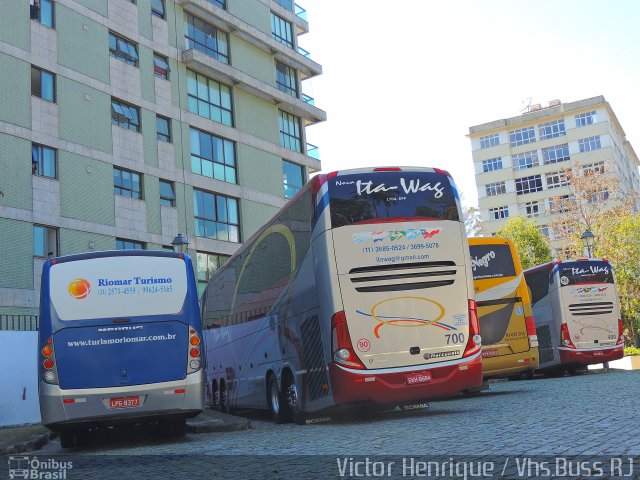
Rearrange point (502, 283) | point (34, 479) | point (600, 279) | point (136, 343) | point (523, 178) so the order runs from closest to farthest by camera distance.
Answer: point (34, 479)
point (136, 343)
point (502, 283)
point (600, 279)
point (523, 178)

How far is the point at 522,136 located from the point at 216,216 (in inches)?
2314

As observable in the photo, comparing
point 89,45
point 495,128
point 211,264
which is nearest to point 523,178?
point 495,128

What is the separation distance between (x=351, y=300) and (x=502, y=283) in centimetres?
908

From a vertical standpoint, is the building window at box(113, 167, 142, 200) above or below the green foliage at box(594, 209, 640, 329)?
above

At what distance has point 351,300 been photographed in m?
12.5

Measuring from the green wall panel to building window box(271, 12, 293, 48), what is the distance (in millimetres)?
15429

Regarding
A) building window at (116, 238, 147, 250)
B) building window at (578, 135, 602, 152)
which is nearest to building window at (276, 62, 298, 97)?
building window at (116, 238, 147, 250)

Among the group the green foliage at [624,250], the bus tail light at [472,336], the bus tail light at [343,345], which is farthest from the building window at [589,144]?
the bus tail light at [343,345]

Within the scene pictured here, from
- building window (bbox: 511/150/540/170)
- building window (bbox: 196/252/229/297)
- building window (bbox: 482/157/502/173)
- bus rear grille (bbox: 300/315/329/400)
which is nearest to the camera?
bus rear grille (bbox: 300/315/329/400)

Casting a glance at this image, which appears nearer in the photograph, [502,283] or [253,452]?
[253,452]

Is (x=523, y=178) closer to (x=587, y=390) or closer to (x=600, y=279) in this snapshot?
(x=600, y=279)

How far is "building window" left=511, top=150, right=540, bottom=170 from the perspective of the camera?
8575 centimetres

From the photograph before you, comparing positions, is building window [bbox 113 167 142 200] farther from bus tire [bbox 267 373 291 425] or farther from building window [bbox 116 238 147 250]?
bus tire [bbox 267 373 291 425]

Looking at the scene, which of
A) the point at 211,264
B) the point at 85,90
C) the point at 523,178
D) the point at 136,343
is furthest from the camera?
the point at 523,178
